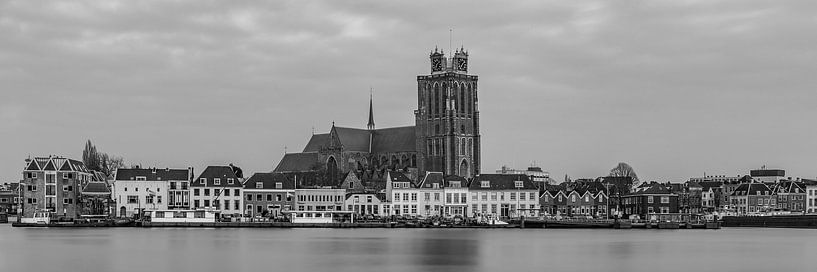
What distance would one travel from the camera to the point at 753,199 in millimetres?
159000

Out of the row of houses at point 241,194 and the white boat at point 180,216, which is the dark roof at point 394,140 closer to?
the row of houses at point 241,194

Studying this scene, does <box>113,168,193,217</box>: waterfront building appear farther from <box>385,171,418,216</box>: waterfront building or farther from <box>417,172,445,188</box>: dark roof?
<box>417,172,445,188</box>: dark roof

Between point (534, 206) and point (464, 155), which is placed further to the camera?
point (464, 155)

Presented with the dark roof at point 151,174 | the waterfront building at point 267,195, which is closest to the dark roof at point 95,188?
the dark roof at point 151,174

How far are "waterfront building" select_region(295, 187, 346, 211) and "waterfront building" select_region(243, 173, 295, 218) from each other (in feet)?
8.40

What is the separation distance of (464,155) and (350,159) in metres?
15.6

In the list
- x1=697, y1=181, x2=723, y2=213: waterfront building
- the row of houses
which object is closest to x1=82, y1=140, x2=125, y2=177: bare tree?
the row of houses

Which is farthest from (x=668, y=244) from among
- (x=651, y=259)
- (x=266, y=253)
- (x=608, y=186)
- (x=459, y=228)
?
(x=608, y=186)

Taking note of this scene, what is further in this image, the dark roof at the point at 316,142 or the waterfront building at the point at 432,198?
the dark roof at the point at 316,142

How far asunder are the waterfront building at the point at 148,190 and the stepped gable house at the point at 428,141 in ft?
135

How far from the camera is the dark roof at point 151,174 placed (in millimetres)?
127812

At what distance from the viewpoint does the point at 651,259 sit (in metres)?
67.6

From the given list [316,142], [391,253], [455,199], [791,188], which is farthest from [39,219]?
[791,188]

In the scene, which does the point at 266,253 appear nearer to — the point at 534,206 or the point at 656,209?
the point at 534,206
